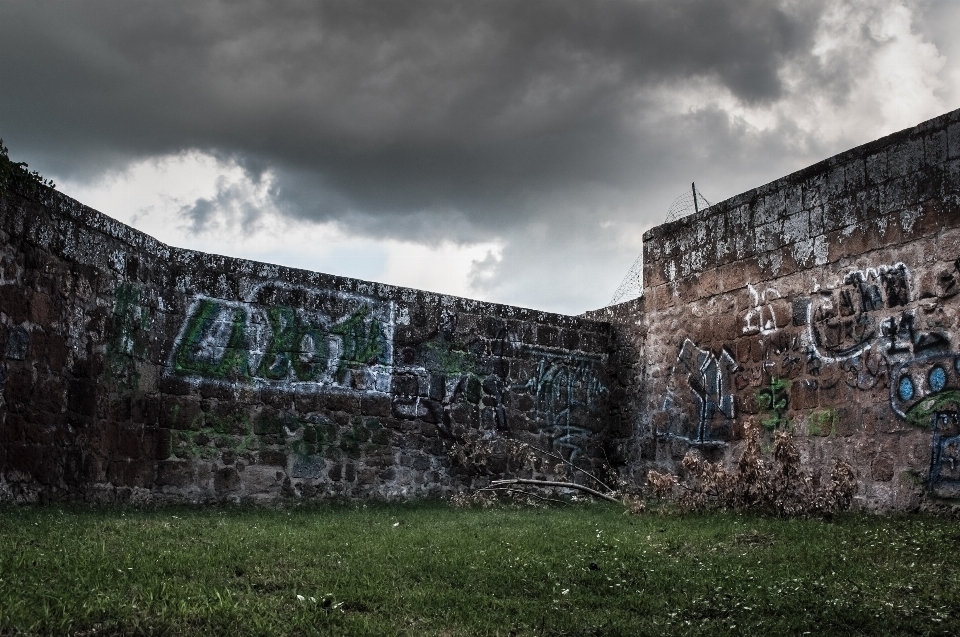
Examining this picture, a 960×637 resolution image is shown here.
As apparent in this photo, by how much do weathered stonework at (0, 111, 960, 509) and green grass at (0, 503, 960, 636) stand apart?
1.09m

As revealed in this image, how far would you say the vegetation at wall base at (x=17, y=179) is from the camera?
24.1 feet

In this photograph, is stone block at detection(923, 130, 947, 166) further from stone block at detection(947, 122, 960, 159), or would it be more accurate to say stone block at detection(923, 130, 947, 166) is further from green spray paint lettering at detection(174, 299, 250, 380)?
green spray paint lettering at detection(174, 299, 250, 380)

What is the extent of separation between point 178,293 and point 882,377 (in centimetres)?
656

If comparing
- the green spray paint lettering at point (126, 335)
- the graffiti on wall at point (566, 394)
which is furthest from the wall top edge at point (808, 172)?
Answer: the green spray paint lettering at point (126, 335)

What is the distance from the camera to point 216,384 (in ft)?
30.9

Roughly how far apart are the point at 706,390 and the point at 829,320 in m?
1.84

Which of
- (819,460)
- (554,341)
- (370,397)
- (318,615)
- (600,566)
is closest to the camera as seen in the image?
(318,615)

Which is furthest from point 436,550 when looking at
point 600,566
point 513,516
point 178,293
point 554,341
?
point 554,341

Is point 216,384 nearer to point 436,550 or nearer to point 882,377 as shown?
point 436,550

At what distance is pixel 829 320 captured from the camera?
30.5ft

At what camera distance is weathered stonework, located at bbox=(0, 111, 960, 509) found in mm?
8094

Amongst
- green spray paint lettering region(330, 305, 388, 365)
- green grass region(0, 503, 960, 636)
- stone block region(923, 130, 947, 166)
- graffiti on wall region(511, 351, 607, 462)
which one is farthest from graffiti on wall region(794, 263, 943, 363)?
green spray paint lettering region(330, 305, 388, 365)

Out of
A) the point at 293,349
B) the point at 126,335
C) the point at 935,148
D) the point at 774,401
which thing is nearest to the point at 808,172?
the point at 935,148

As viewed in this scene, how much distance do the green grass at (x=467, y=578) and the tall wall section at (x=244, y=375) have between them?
1079mm
